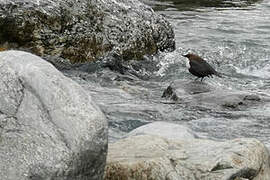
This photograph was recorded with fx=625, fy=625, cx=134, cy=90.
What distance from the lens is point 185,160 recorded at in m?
4.70

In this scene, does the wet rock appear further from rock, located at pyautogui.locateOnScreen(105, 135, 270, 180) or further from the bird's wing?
rock, located at pyautogui.locateOnScreen(105, 135, 270, 180)

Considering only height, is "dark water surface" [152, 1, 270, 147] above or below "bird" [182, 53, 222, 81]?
below

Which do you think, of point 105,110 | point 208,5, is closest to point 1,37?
point 105,110

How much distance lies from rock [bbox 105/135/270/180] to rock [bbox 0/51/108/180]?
47 cm

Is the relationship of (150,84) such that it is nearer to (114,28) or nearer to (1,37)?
(114,28)

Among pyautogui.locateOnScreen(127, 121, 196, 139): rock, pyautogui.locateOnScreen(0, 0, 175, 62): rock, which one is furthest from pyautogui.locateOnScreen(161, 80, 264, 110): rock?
A: pyautogui.locateOnScreen(127, 121, 196, 139): rock

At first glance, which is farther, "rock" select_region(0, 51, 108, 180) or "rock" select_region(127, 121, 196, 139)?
"rock" select_region(127, 121, 196, 139)

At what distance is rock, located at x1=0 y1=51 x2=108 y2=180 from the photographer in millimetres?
3652

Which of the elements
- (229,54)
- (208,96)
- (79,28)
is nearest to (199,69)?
(208,96)

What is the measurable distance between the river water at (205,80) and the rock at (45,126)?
7.70 ft

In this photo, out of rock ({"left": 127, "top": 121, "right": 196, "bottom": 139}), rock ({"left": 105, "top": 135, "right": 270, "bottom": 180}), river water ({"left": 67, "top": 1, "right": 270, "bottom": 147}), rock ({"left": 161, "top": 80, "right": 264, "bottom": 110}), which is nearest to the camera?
rock ({"left": 105, "top": 135, "right": 270, "bottom": 180})

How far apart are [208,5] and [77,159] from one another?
48.5 feet

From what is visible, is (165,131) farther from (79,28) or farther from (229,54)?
(229,54)

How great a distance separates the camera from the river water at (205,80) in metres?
7.27
